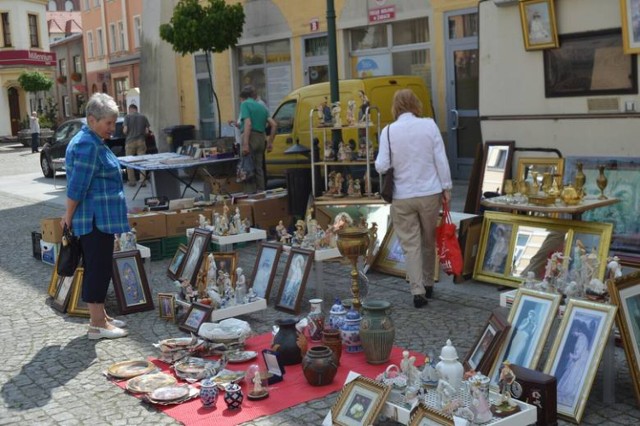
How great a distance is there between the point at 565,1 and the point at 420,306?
3.59 metres

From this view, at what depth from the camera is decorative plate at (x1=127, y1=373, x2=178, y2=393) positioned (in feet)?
18.3

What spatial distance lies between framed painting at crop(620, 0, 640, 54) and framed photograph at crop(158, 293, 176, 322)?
15.7 feet

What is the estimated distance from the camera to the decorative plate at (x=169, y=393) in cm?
538

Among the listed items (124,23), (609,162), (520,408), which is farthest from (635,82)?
(124,23)

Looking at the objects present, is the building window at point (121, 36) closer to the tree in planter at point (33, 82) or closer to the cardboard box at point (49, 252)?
the tree in planter at point (33, 82)

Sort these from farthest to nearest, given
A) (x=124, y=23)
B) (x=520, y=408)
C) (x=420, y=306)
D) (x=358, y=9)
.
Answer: (x=124, y=23)
(x=358, y=9)
(x=420, y=306)
(x=520, y=408)

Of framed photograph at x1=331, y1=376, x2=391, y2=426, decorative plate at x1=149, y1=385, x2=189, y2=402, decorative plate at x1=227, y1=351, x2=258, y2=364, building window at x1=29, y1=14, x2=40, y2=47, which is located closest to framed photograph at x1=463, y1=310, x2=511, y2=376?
framed photograph at x1=331, y1=376, x2=391, y2=426

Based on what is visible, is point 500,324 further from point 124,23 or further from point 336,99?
point 124,23

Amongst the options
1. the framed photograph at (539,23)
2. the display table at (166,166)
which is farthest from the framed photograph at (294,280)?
the display table at (166,166)

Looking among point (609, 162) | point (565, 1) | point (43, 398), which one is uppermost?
point (565, 1)

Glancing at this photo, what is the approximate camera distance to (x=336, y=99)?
1098cm

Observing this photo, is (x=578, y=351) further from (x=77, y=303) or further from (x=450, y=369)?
(x=77, y=303)

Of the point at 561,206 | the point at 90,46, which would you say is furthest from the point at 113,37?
the point at 561,206

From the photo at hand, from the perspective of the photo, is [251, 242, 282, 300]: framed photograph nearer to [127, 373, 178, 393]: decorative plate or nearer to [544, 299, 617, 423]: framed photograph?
[127, 373, 178, 393]: decorative plate
